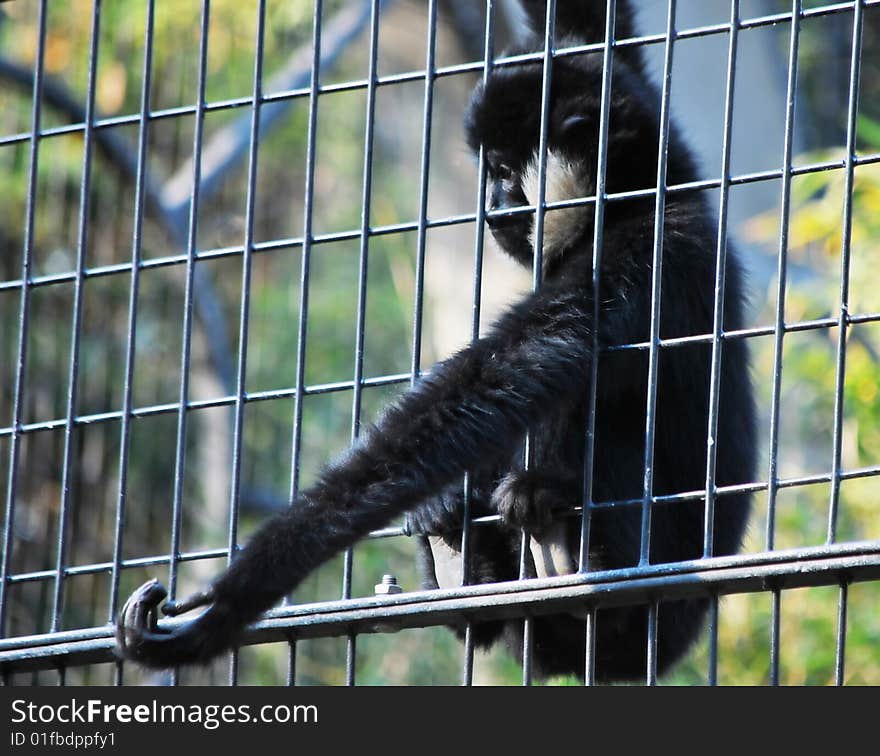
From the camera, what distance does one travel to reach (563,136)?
12.9 feet

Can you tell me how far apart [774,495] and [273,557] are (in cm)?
97

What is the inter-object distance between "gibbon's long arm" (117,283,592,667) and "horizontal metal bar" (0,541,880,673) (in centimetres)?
18

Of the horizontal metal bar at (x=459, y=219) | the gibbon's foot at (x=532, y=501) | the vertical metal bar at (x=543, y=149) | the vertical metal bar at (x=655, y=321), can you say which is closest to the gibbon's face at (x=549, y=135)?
the horizontal metal bar at (x=459, y=219)

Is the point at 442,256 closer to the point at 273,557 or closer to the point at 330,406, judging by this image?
the point at 330,406

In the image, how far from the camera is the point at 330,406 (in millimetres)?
9266

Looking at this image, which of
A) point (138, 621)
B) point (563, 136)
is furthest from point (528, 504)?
point (563, 136)

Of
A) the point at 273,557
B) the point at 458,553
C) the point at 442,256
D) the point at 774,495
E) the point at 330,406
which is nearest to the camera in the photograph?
the point at 774,495

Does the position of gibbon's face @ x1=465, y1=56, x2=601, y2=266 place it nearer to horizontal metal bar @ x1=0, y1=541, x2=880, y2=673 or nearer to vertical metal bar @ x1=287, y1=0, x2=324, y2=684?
vertical metal bar @ x1=287, y1=0, x2=324, y2=684

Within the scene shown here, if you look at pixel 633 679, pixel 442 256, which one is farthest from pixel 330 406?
pixel 633 679

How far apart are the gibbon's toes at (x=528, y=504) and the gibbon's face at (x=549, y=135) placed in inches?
30.1

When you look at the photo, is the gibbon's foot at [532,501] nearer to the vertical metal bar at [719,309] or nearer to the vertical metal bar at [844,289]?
the vertical metal bar at [719,309]

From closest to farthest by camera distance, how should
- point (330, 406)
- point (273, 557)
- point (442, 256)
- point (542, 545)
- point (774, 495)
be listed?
point (774, 495) → point (273, 557) → point (542, 545) → point (442, 256) → point (330, 406)
